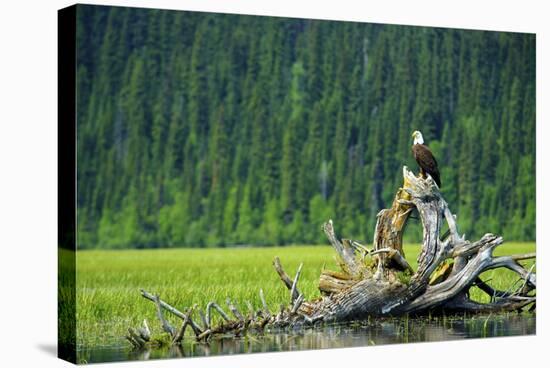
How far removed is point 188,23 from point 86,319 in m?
3.07

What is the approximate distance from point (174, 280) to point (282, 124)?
2.01 metres

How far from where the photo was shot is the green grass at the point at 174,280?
12648 mm

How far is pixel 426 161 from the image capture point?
14602mm

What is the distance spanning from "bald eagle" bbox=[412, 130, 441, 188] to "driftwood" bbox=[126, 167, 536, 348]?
0.13m

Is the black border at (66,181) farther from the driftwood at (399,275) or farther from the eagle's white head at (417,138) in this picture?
the eagle's white head at (417,138)

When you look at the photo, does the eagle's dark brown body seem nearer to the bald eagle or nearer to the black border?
the bald eagle

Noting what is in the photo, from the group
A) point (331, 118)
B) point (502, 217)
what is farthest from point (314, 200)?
point (502, 217)

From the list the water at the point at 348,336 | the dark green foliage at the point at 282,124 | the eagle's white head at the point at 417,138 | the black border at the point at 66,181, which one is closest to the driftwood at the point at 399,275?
the water at the point at 348,336

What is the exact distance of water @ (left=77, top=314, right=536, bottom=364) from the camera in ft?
41.5

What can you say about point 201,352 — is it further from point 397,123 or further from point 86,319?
point 397,123

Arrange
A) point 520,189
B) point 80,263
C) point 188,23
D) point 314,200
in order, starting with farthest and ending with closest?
point 520,189, point 314,200, point 188,23, point 80,263

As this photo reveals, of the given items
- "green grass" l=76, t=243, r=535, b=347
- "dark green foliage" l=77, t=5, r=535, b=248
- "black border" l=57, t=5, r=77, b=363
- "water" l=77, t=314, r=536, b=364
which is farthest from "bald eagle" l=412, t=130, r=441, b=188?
"black border" l=57, t=5, r=77, b=363

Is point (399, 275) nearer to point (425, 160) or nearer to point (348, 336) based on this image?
point (348, 336)

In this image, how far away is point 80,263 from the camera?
495 inches
